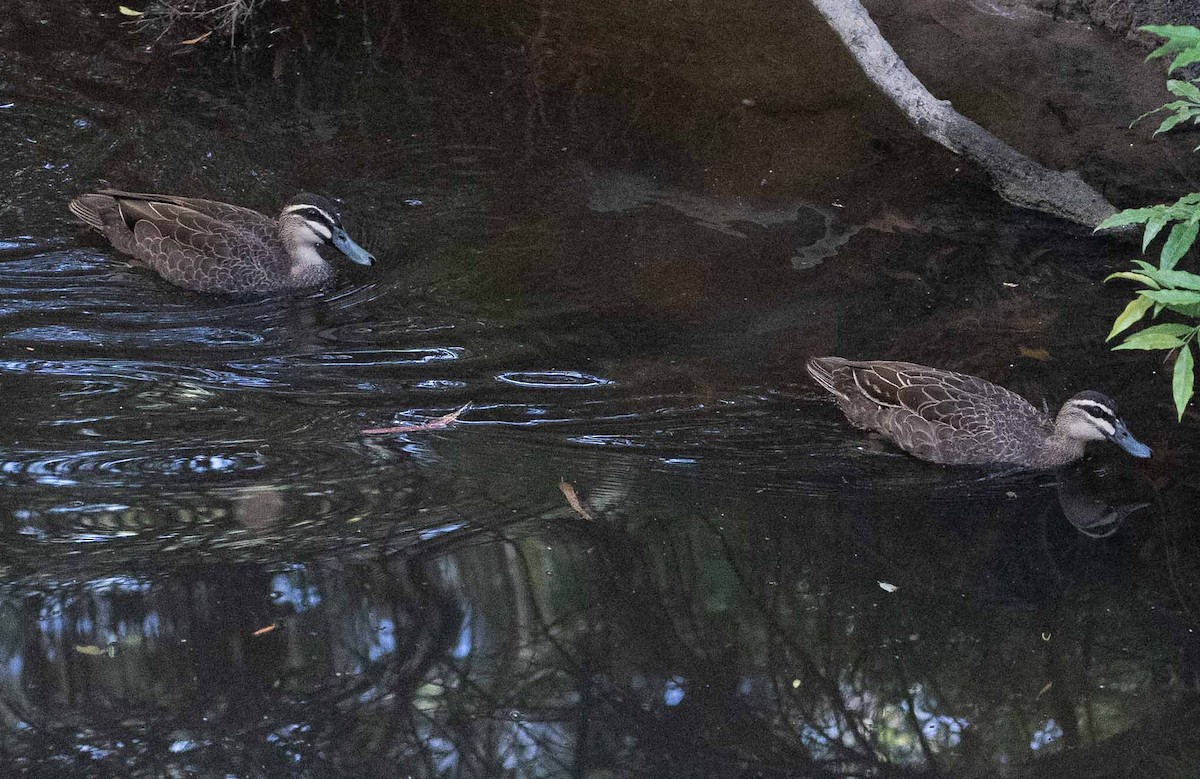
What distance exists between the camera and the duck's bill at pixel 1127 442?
20.7 ft

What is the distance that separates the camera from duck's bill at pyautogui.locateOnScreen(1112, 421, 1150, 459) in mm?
6297

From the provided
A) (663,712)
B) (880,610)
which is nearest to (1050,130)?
(880,610)

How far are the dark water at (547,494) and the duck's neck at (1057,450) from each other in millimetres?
188

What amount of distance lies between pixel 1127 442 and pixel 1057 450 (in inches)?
14.0

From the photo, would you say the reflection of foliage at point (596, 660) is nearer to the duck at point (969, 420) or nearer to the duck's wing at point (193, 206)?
the duck at point (969, 420)

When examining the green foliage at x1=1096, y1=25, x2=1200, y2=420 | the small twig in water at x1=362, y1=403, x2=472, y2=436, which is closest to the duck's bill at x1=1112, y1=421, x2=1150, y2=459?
the green foliage at x1=1096, y1=25, x2=1200, y2=420

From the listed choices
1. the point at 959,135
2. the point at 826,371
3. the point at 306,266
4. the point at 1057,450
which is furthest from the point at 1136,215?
the point at 306,266

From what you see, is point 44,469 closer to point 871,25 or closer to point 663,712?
point 663,712

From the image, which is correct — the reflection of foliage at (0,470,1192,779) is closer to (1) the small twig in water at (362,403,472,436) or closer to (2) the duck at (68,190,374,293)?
(1) the small twig in water at (362,403,472,436)

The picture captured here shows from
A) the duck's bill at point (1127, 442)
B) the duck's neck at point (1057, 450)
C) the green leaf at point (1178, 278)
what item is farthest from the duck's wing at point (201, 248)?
the green leaf at point (1178, 278)

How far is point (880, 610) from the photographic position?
210 inches

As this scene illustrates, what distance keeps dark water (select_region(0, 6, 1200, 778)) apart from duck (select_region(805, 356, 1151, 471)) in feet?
0.58

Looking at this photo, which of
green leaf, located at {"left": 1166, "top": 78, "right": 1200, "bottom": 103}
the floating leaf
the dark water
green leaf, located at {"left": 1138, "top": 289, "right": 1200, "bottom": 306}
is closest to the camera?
green leaf, located at {"left": 1138, "top": 289, "right": 1200, "bottom": 306}

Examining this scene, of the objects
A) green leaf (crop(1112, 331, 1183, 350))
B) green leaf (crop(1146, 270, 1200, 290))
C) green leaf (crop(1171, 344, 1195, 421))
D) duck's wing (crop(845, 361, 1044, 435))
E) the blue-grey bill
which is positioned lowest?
the blue-grey bill
